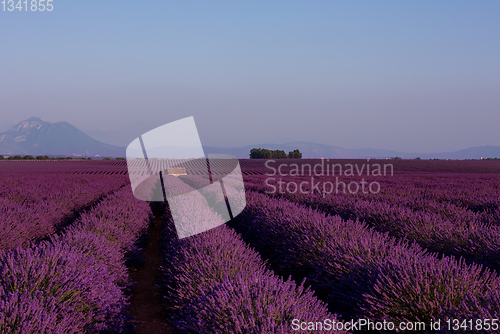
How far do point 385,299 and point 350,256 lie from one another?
2.78 feet

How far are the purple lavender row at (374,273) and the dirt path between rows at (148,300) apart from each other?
163 centimetres

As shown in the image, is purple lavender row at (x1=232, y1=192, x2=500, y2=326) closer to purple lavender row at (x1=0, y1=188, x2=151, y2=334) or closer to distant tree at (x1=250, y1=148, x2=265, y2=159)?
purple lavender row at (x1=0, y1=188, x2=151, y2=334)

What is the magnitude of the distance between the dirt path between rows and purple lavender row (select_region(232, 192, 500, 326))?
5.36 ft

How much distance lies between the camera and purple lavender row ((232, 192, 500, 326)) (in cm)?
226

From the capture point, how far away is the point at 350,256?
10.6 feet

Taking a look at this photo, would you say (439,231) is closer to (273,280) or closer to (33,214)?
(273,280)

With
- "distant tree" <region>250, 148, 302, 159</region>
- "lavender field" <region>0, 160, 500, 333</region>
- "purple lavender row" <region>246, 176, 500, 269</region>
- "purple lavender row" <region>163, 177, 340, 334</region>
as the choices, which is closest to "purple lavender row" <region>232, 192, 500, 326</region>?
"lavender field" <region>0, 160, 500, 333</region>

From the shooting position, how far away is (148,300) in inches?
154

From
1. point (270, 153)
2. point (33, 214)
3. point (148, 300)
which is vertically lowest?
point (148, 300)

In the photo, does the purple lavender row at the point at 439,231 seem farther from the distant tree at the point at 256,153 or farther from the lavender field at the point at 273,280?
the distant tree at the point at 256,153

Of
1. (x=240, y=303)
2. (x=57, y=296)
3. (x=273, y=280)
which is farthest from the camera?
(x=273, y=280)

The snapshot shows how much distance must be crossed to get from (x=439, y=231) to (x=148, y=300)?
A: 4041 mm

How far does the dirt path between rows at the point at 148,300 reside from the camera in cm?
323

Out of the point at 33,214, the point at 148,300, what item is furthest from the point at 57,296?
the point at 33,214
